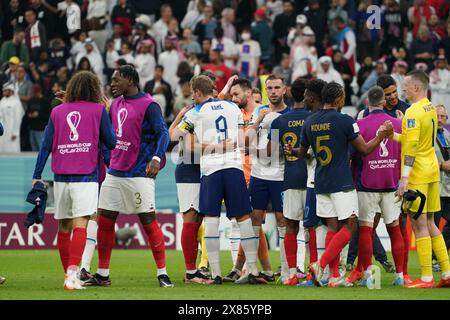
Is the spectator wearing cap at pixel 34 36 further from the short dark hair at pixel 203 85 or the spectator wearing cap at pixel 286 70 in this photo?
the short dark hair at pixel 203 85

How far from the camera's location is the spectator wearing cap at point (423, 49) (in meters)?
27.7

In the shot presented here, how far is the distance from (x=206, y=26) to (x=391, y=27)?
4777 mm

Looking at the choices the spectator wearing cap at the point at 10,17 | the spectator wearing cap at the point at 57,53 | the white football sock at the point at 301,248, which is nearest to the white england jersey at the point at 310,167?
the white football sock at the point at 301,248

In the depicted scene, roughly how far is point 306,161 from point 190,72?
12.2 metres

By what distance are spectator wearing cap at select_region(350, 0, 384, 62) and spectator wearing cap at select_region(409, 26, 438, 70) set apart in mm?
1016

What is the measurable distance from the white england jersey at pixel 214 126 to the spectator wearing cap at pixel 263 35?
1463cm

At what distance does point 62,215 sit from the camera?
13391mm

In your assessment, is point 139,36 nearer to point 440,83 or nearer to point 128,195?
point 440,83

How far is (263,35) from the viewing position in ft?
95.8

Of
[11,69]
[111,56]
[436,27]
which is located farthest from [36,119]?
[436,27]

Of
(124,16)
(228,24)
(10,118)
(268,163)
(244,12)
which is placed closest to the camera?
(268,163)

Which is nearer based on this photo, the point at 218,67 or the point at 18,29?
the point at 218,67

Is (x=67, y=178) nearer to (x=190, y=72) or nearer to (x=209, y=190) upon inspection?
(x=209, y=190)

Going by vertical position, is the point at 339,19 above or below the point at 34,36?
above
